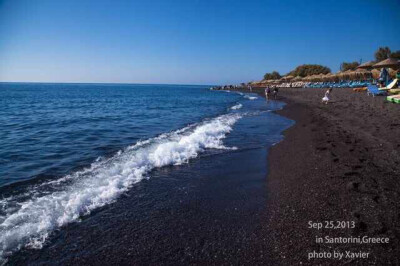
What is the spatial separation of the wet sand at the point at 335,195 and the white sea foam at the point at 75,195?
3.84m

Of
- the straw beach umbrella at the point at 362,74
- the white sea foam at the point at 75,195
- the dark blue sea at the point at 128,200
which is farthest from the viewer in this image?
the straw beach umbrella at the point at 362,74

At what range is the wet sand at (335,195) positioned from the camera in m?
3.42

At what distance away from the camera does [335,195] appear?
4.88 meters

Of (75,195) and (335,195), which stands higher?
(335,195)

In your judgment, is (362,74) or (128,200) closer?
(128,200)

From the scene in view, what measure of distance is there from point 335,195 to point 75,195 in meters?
6.29

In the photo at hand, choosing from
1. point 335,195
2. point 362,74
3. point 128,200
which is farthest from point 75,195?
point 362,74

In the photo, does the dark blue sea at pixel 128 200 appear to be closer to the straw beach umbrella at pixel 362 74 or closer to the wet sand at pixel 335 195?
the wet sand at pixel 335 195

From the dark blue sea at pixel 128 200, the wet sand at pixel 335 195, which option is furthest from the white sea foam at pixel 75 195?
the wet sand at pixel 335 195

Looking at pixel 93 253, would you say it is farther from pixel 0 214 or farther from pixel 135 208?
pixel 0 214

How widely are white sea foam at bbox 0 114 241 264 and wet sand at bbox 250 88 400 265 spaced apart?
12.6ft

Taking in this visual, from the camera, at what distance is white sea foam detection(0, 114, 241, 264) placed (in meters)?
4.18

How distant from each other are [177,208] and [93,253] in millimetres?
1883

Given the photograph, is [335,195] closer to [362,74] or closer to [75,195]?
[75,195]
